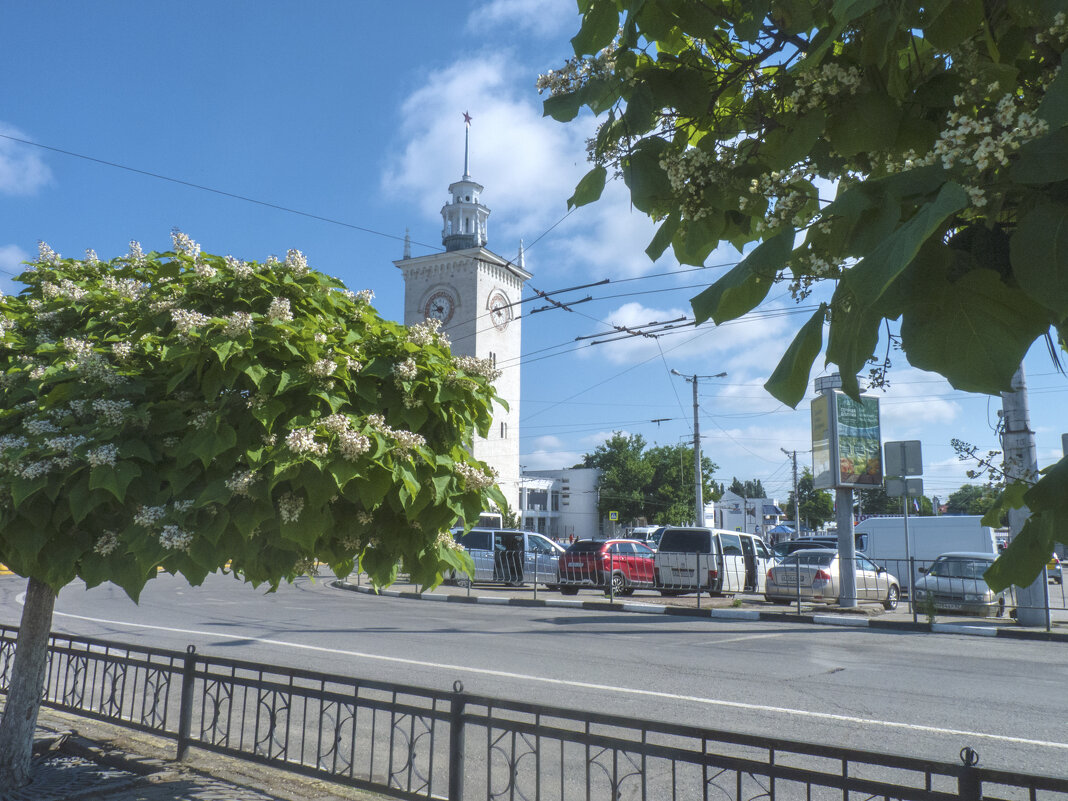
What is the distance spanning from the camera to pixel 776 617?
1612 centimetres

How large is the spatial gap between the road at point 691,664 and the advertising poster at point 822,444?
15.0 feet

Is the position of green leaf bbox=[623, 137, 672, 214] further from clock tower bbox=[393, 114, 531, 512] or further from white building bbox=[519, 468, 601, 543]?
white building bbox=[519, 468, 601, 543]

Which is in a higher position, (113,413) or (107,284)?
(107,284)

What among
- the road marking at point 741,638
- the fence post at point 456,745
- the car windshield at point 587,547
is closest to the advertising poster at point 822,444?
the road marking at point 741,638

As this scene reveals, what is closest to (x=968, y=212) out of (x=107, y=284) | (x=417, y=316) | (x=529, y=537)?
(x=107, y=284)

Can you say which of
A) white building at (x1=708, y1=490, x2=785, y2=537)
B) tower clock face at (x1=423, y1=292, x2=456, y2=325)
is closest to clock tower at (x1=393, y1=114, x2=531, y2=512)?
→ tower clock face at (x1=423, y1=292, x2=456, y2=325)

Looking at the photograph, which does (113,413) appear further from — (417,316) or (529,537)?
(417,316)

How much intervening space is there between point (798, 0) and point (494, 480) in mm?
2698

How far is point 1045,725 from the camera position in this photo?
285 inches

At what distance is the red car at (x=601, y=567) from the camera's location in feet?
72.5

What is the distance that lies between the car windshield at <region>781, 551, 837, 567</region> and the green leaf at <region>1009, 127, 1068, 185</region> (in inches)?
701

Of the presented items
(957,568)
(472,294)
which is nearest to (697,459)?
(957,568)

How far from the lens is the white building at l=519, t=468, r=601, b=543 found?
74.5m

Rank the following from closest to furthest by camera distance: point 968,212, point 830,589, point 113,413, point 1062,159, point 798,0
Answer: point 1062,159, point 968,212, point 798,0, point 113,413, point 830,589
